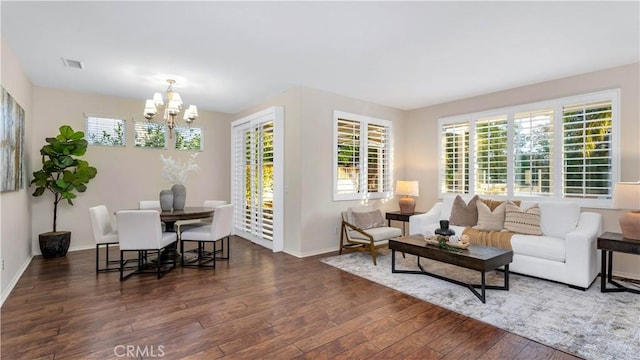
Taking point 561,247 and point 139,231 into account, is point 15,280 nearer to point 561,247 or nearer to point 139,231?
point 139,231

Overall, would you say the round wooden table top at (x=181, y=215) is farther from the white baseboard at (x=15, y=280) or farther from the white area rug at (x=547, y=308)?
the white area rug at (x=547, y=308)

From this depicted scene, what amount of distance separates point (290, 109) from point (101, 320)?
12.2ft

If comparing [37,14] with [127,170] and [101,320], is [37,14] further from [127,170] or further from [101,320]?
[127,170]

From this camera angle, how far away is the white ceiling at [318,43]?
276cm

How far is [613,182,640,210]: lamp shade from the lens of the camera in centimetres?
340

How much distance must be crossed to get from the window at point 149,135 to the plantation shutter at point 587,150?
686 cm

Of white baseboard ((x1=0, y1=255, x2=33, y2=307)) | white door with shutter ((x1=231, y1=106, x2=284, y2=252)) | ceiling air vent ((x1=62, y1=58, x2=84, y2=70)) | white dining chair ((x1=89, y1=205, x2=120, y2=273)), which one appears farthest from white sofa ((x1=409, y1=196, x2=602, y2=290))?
ceiling air vent ((x1=62, y1=58, x2=84, y2=70))

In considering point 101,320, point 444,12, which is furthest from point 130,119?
point 444,12

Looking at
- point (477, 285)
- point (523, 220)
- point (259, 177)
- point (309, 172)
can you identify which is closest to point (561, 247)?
point (523, 220)

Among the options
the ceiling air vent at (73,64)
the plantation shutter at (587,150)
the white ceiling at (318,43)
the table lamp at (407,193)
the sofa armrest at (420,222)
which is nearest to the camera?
the white ceiling at (318,43)

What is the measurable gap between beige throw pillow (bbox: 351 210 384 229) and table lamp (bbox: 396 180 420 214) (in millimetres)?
730

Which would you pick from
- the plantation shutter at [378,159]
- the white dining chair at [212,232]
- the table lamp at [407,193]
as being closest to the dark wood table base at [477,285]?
the table lamp at [407,193]

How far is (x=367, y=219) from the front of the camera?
5195 millimetres

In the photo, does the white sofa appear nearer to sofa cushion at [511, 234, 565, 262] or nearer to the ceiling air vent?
sofa cushion at [511, 234, 565, 262]
